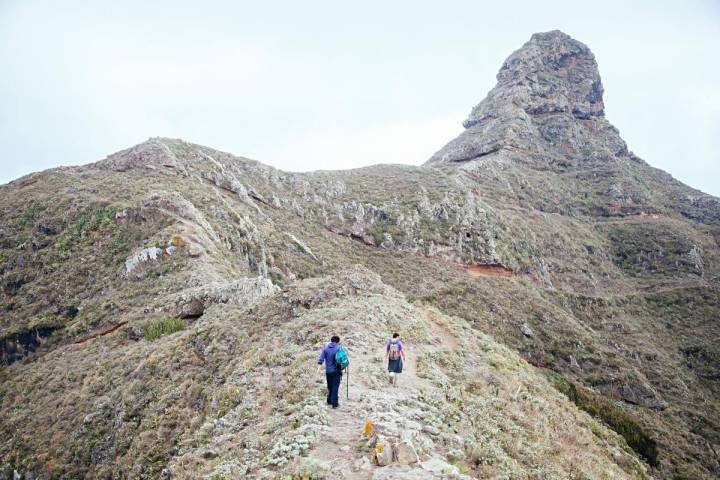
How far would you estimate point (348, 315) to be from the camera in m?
15.4

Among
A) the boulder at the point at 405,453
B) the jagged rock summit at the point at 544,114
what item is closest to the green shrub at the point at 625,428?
the boulder at the point at 405,453

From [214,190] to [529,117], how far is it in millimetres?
99735

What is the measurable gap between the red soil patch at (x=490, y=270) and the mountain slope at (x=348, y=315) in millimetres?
418

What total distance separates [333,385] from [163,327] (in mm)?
14143

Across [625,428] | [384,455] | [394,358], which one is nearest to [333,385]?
[394,358]

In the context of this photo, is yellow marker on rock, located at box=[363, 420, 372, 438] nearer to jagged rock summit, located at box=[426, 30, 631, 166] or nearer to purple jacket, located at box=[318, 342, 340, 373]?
purple jacket, located at box=[318, 342, 340, 373]

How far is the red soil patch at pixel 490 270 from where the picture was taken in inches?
2125

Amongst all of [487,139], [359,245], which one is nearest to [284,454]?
[359,245]

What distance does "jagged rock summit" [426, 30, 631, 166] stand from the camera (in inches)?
4006

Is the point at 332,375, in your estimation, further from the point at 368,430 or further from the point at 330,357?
the point at 368,430

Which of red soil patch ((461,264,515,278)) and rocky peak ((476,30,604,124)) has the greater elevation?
rocky peak ((476,30,604,124))

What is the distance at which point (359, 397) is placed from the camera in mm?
9531

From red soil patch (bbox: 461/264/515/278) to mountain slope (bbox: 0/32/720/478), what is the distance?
1.37 ft

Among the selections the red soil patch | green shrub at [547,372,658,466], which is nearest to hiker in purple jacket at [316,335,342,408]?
green shrub at [547,372,658,466]
